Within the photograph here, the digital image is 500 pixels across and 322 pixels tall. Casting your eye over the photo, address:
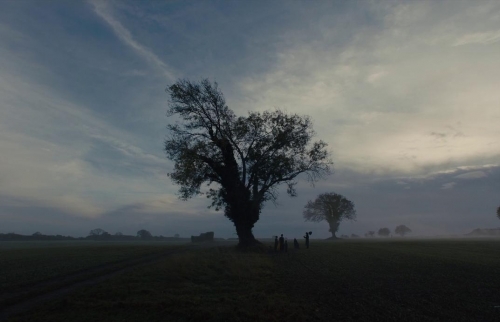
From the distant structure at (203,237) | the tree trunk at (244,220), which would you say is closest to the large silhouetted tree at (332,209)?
the distant structure at (203,237)

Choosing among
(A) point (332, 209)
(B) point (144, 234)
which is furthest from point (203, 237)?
(B) point (144, 234)

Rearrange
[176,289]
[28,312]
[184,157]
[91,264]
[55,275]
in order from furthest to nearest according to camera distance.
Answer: [184,157] → [91,264] → [55,275] → [176,289] → [28,312]

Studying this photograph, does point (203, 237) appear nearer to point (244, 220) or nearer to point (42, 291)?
point (244, 220)

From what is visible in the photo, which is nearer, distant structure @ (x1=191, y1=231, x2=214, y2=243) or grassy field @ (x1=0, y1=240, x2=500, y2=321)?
grassy field @ (x1=0, y1=240, x2=500, y2=321)

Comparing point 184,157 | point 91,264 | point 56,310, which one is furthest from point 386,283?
point 184,157

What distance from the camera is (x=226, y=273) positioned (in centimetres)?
2205

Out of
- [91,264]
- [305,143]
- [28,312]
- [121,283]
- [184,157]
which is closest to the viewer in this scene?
[28,312]

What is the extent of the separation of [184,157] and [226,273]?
67.3ft

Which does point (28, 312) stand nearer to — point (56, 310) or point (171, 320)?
point (56, 310)

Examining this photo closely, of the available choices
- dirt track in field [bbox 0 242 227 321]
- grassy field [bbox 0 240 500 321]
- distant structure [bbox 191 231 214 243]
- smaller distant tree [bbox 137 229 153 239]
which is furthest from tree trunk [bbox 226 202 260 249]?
smaller distant tree [bbox 137 229 153 239]

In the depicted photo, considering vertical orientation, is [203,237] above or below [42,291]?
above

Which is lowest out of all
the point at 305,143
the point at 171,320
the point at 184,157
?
the point at 171,320

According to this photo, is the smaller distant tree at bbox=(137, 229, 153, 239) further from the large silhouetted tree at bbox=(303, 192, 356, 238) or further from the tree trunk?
the tree trunk

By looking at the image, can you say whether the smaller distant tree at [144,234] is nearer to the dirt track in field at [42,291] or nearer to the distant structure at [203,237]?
the distant structure at [203,237]
